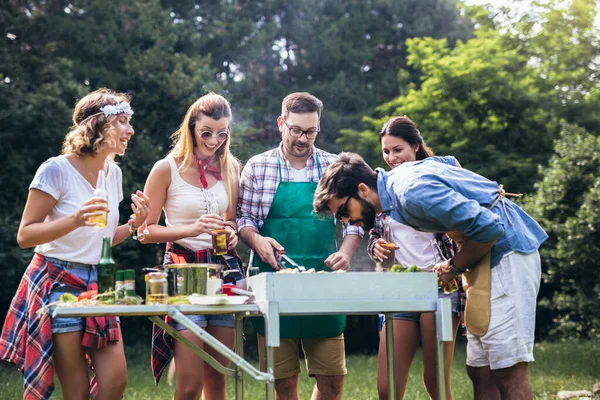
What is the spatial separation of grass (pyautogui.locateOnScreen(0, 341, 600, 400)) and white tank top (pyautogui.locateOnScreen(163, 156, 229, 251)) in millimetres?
3734

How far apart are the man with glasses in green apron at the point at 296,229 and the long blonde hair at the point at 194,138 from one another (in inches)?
6.0

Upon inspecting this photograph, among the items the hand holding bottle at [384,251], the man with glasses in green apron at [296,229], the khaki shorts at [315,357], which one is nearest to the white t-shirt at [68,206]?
the man with glasses in green apron at [296,229]

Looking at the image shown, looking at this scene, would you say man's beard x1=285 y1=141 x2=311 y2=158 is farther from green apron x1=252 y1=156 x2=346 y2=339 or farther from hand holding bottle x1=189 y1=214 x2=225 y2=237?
hand holding bottle x1=189 y1=214 x2=225 y2=237

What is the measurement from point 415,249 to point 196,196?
1199 mm

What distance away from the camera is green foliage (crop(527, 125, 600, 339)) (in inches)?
435

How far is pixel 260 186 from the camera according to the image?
167 inches

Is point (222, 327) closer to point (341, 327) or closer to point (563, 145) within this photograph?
point (341, 327)

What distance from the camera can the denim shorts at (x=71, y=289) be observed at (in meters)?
3.43

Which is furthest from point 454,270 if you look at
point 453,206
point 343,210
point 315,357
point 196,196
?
point 196,196

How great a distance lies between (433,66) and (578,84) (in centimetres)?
388

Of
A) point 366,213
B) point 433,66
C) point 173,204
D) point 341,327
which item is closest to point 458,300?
point 341,327

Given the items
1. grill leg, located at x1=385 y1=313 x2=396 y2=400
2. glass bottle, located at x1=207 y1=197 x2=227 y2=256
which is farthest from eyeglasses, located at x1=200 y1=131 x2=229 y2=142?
grill leg, located at x1=385 y1=313 x2=396 y2=400

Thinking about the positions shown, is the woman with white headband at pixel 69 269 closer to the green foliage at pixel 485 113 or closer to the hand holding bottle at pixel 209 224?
the hand holding bottle at pixel 209 224

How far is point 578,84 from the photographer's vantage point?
17891 mm
